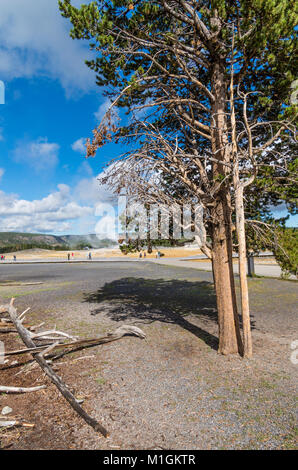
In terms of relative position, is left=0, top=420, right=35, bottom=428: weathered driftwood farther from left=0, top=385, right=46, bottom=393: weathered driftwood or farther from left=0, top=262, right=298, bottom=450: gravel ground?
left=0, top=385, right=46, bottom=393: weathered driftwood

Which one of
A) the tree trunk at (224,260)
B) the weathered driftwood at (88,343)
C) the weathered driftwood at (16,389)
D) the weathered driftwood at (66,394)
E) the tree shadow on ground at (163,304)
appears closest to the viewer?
the weathered driftwood at (66,394)

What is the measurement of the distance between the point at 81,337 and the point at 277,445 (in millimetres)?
6445

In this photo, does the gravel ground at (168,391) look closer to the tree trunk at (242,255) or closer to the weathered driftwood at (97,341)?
the weathered driftwood at (97,341)

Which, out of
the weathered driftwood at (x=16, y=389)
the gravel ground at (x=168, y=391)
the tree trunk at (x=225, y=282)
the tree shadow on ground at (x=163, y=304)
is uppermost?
the tree trunk at (x=225, y=282)

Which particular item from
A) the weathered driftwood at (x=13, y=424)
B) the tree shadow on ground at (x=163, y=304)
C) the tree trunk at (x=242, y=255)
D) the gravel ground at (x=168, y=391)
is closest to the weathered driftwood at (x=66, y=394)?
the gravel ground at (x=168, y=391)

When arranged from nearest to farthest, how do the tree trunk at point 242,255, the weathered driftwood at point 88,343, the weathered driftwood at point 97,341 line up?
1. the tree trunk at point 242,255
2. the weathered driftwood at point 88,343
3. the weathered driftwood at point 97,341

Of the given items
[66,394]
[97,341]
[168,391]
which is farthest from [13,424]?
[97,341]

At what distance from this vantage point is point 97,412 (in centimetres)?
464

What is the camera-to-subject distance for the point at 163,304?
1401 cm

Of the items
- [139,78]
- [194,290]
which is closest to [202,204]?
[139,78]

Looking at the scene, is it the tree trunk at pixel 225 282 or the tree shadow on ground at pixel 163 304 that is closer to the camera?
the tree trunk at pixel 225 282

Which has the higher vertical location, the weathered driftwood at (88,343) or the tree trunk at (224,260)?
the tree trunk at (224,260)

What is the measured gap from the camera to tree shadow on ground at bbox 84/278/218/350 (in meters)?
10.9

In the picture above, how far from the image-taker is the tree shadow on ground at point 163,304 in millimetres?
10906
